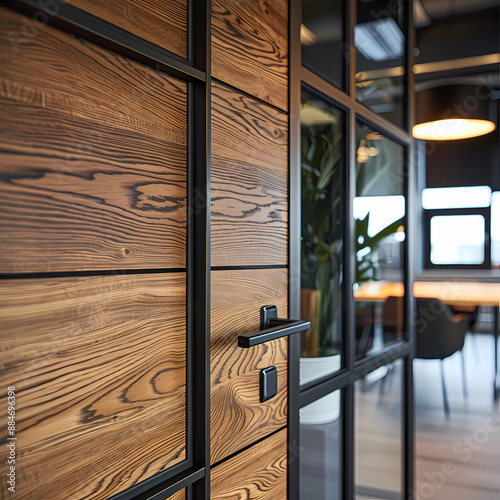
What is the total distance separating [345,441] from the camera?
1524 millimetres

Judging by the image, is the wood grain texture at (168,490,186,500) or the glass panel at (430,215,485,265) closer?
the wood grain texture at (168,490,186,500)

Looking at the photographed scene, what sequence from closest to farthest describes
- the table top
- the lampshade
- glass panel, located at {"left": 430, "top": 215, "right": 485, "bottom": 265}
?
the table top → the lampshade → glass panel, located at {"left": 430, "top": 215, "right": 485, "bottom": 265}

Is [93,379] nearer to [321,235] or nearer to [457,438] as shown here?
[321,235]

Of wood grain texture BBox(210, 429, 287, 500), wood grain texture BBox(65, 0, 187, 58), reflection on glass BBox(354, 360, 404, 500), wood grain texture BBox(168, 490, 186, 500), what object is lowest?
reflection on glass BBox(354, 360, 404, 500)

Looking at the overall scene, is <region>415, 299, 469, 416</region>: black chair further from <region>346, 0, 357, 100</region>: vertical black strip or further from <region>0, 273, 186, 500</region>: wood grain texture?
<region>0, 273, 186, 500</region>: wood grain texture

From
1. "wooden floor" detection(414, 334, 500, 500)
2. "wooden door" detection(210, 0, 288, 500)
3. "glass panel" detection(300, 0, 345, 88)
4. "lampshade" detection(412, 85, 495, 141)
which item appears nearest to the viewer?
"wooden door" detection(210, 0, 288, 500)

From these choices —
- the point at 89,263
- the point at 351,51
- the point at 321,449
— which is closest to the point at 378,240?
the point at 351,51

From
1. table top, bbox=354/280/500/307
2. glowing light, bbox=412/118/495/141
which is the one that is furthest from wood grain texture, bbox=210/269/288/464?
glowing light, bbox=412/118/495/141

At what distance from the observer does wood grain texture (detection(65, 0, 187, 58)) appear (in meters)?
0.68

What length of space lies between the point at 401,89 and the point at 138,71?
1.57 metres

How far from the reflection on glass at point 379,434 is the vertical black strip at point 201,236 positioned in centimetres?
85

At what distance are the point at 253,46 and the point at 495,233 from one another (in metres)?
6.12

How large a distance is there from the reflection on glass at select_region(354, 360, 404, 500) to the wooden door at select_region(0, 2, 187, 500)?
100cm

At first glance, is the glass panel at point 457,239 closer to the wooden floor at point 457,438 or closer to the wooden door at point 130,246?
the wooden floor at point 457,438
